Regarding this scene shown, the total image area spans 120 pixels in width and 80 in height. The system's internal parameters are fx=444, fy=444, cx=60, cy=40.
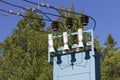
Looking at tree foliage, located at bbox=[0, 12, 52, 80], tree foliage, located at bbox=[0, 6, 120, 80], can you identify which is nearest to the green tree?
tree foliage, located at bbox=[0, 6, 120, 80]

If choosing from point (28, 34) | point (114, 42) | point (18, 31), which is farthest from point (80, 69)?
point (114, 42)

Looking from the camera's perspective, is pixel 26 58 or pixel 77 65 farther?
pixel 26 58

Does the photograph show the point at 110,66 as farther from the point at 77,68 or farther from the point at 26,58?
the point at 77,68

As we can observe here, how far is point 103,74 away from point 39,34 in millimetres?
7011

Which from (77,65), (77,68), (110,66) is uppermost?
(77,65)

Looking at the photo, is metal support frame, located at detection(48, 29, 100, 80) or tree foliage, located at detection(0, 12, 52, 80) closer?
metal support frame, located at detection(48, 29, 100, 80)

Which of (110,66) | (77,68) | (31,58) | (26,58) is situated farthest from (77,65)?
(110,66)

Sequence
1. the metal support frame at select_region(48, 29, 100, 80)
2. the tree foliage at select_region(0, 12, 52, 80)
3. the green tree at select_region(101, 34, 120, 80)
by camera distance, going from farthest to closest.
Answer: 1. the green tree at select_region(101, 34, 120, 80)
2. the tree foliage at select_region(0, 12, 52, 80)
3. the metal support frame at select_region(48, 29, 100, 80)

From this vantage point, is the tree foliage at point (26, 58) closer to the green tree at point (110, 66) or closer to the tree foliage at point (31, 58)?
the tree foliage at point (31, 58)

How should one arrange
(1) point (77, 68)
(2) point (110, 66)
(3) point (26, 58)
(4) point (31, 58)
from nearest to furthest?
(1) point (77, 68) → (3) point (26, 58) → (4) point (31, 58) → (2) point (110, 66)

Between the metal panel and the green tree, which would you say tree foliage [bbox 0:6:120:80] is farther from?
the metal panel

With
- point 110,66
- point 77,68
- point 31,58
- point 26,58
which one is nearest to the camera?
point 77,68

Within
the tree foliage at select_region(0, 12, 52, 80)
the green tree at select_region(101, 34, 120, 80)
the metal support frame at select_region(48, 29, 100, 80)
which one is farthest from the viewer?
the green tree at select_region(101, 34, 120, 80)

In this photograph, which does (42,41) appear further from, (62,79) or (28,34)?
(62,79)
